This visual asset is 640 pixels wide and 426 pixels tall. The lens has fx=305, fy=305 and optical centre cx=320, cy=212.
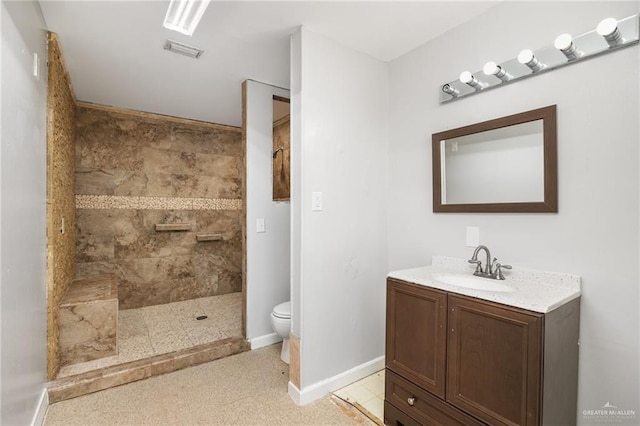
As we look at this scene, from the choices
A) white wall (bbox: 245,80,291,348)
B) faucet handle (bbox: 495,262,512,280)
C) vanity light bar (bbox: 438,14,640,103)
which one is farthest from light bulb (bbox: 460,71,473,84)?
white wall (bbox: 245,80,291,348)

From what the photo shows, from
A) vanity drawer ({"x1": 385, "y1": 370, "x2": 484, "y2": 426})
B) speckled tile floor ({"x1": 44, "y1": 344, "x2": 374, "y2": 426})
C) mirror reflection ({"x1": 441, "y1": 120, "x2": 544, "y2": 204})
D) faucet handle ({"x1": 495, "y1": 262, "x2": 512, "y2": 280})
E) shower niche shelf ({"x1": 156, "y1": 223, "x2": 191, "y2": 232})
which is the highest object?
mirror reflection ({"x1": 441, "y1": 120, "x2": 544, "y2": 204})

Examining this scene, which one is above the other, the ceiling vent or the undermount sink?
the ceiling vent

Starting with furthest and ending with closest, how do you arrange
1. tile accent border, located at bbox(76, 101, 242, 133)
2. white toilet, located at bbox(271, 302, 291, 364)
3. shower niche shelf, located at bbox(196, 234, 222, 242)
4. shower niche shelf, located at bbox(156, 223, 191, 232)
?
shower niche shelf, located at bbox(196, 234, 222, 242)
shower niche shelf, located at bbox(156, 223, 191, 232)
tile accent border, located at bbox(76, 101, 242, 133)
white toilet, located at bbox(271, 302, 291, 364)

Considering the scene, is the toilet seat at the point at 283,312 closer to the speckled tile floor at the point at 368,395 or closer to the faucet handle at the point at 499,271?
the speckled tile floor at the point at 368,395

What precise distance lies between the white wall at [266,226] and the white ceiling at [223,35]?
27 centimetres

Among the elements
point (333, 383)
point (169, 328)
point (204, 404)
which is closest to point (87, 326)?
point (169, 328)

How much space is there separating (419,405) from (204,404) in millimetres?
1322

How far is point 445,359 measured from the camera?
4.91 feet

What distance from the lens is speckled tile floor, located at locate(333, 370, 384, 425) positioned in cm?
188

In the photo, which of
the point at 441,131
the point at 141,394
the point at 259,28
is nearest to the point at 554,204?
the point at 441,131

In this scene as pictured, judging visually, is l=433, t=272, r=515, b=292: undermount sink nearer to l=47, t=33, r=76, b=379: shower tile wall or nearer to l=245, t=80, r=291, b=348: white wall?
l=245, t=80, r=291, b=348: white wall

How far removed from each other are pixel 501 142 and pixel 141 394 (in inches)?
110

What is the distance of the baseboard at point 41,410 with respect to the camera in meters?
1.68

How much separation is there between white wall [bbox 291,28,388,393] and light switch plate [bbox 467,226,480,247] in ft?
2.16
